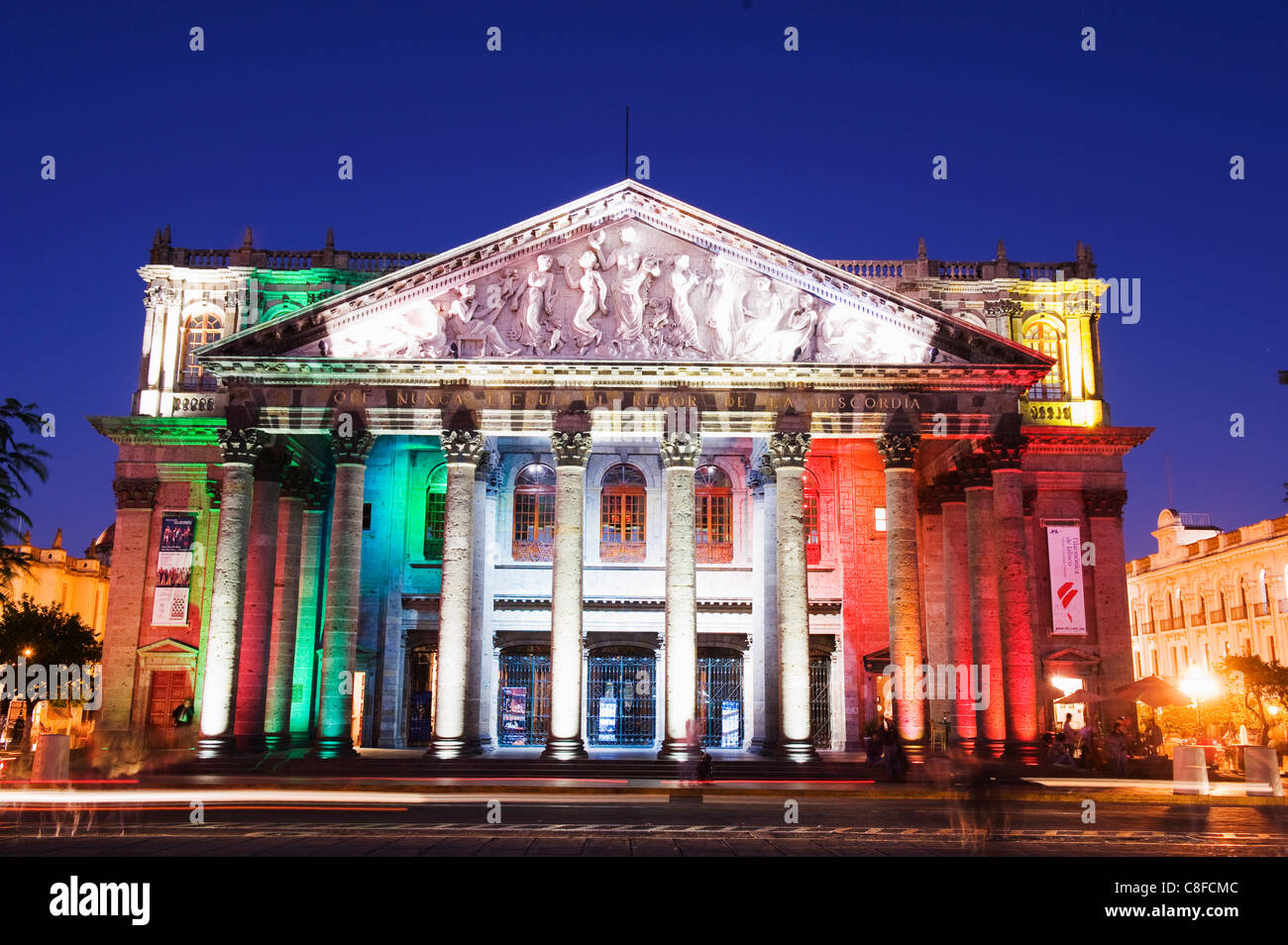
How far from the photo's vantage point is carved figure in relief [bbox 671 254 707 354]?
97.5 feet

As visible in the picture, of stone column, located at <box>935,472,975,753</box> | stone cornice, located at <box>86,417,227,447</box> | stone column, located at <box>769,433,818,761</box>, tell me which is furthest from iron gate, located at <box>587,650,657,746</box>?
stone cornice, located at <box>86,417,227,447</box>

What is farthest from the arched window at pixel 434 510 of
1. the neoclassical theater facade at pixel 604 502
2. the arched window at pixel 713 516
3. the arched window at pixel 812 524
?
the arched window at pixel 812 524

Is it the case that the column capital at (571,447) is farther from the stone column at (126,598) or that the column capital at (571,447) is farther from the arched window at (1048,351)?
the arched window at (1048,351)

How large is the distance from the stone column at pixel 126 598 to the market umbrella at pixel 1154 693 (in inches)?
1246

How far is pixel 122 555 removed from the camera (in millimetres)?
36469

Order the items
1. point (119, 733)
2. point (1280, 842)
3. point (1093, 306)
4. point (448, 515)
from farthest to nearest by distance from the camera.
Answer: point (1093, 306) < point (119, 733) < point (448, 515) < point (1280, 842)

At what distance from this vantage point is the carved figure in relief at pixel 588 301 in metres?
29.6

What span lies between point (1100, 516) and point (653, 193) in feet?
62.9

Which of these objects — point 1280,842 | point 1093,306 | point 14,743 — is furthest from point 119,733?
point 1093,306

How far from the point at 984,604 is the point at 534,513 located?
15140 millimetres

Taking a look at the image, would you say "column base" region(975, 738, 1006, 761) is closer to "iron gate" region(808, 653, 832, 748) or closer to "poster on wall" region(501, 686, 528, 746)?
"iron gate" region(808, 653, 832, 748)

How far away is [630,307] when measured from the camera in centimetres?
2975

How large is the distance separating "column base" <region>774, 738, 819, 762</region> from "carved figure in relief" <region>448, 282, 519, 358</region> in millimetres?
12769
